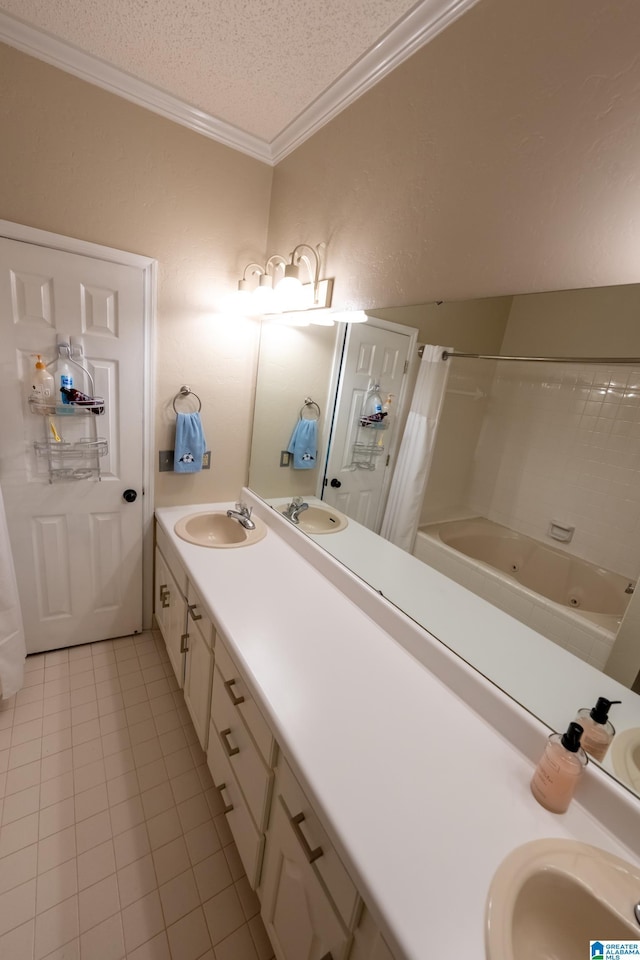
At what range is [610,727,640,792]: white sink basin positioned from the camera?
749 mm

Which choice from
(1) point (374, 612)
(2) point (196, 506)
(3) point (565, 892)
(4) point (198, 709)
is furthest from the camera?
(2) point (196, 506)

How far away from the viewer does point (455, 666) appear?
104 cm

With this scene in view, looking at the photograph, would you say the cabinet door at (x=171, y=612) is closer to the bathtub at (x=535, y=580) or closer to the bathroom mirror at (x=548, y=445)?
the bathroom mirror at (x=548, y=445)

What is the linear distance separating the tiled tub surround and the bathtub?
0.13ft

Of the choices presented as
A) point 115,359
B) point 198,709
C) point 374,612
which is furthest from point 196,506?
point 374,612

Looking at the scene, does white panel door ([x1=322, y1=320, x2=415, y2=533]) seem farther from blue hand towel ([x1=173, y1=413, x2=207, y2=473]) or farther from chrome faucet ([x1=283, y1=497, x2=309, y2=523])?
blue hand towel ([x1=173, y1=413, x2=207, y2=473])

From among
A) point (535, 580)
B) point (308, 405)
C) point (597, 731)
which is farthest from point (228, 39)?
point (597, 731)

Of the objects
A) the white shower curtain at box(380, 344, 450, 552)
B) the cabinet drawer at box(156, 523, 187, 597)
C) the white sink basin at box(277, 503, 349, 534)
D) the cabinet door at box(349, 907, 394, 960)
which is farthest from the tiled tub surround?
the cabinet drawer at box(156, 523, 187, 597)

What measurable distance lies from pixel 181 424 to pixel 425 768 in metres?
1.68

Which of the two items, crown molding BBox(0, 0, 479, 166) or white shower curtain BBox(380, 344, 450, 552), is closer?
crown molding BBox(0, 0, 479, 166)

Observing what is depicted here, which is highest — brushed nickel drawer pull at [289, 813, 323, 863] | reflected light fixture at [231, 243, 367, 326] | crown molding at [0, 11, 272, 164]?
crown molding at [0, 11, 272, 164]

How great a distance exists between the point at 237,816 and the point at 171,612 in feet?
2.93

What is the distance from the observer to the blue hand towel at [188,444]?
6.26 ft

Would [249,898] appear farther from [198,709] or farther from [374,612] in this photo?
[374,612]
